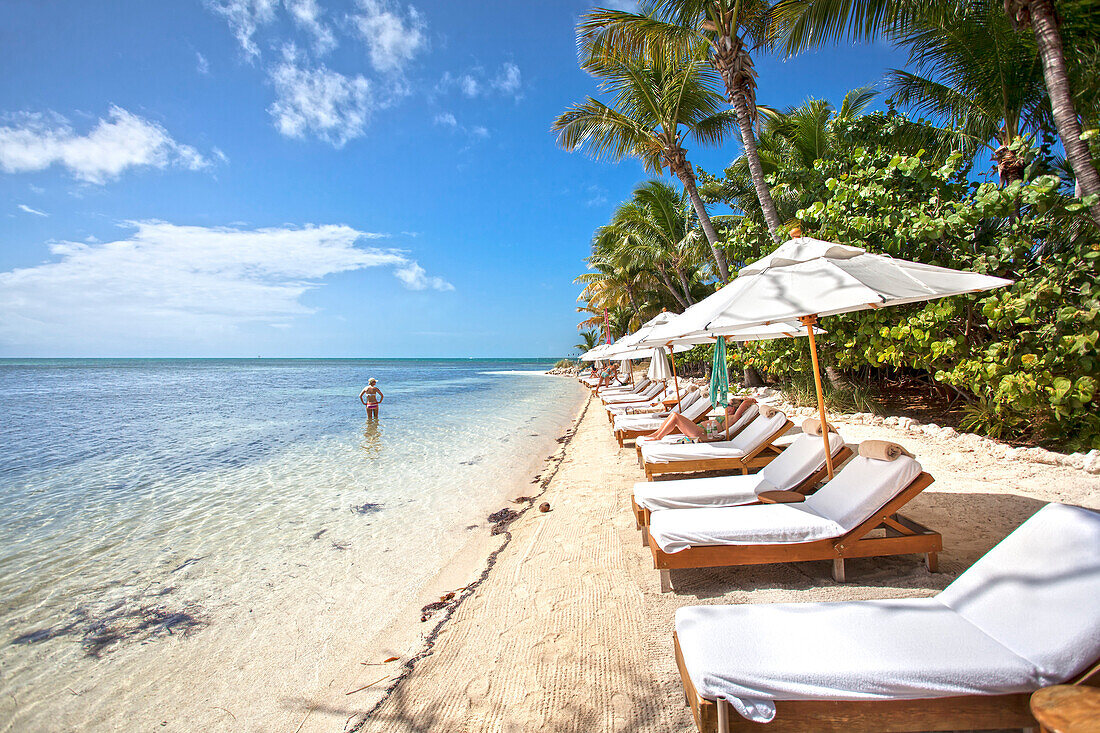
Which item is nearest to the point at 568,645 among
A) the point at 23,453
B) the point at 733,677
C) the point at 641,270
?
the point at 733,677

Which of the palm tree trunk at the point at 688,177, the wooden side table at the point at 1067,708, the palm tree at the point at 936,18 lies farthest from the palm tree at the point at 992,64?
the wooden side table at the point at 1067,708

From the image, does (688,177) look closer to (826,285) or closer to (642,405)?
(642,405)

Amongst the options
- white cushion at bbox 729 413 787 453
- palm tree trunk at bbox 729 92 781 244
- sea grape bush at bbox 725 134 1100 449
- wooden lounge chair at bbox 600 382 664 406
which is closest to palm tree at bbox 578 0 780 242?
palm tree trunk at bbox 729 92 781 244

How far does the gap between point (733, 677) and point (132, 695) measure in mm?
3721

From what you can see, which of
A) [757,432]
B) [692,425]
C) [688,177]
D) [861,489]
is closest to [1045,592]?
[861,489]

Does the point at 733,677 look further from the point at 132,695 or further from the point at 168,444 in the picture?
the point at 168,444

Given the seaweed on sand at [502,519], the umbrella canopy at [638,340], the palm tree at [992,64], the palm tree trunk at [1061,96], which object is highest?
the palm tree at [992,64]

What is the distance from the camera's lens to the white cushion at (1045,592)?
64.8 inches

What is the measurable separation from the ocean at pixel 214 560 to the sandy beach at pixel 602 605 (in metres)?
0.82

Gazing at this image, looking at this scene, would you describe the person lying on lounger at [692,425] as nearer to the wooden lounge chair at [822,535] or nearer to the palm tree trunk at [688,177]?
the wooden lounge chair at [822,535]

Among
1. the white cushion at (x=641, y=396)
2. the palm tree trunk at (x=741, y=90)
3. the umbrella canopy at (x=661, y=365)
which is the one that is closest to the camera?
the palm tree trunk at (x=741, y=90)

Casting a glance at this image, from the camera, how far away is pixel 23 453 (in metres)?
10.9

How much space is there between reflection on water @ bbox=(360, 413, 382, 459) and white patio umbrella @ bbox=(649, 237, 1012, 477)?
326 inches

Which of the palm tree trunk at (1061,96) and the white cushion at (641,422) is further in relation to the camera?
the white cushion at (641,422)
